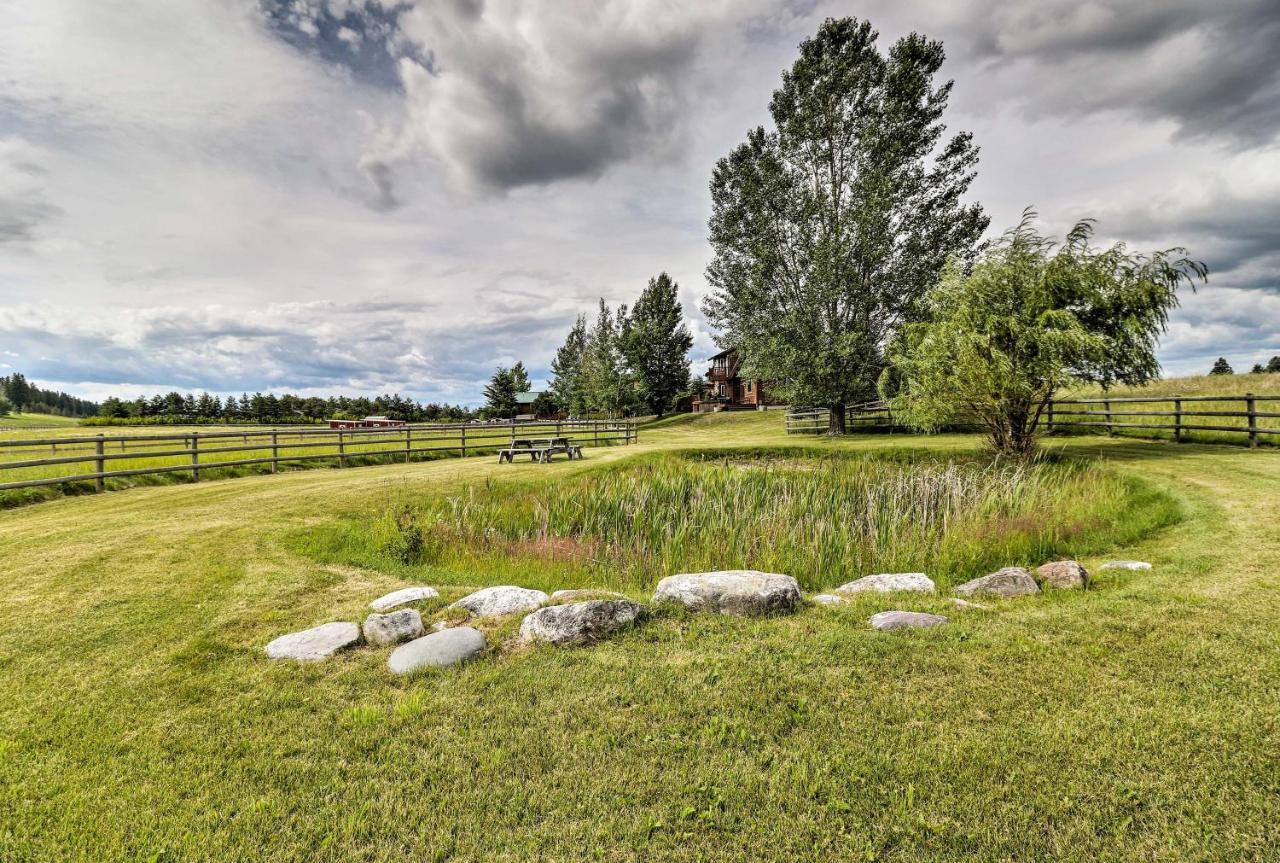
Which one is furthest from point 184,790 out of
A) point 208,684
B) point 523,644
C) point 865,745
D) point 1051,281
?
point 1051,281

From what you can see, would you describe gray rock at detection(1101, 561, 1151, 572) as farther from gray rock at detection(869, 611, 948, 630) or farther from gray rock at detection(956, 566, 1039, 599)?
gray rock at detection(869, 611, 948, 630)

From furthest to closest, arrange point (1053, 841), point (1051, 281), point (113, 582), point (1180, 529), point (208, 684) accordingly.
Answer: point (1051, 281), point (1180, 529), point (113, 582), point (208, 684), point (1053, 841)

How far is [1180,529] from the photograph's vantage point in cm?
764

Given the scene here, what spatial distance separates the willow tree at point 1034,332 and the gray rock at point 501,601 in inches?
510

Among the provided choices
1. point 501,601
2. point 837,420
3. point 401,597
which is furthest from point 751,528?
point 837,420

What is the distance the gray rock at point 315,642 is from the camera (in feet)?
14.9

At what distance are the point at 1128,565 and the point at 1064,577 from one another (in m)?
1.03

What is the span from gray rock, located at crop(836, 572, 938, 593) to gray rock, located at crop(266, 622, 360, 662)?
16.3 feet

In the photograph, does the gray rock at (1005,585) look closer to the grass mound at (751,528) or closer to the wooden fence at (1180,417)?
the grass mound at (751,528)

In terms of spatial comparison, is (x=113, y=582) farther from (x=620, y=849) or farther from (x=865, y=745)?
(x=865, y=745)

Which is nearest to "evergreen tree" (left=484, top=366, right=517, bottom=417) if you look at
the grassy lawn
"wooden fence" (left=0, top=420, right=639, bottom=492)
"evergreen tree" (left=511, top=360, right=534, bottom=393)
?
"evergreen tree" (left=511, top=360, right=534, bottom=393)

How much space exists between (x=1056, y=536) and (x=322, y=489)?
13.6m

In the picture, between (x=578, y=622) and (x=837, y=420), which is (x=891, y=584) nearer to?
(x=578, y=622)

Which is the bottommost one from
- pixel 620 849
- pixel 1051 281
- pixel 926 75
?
pixel 620 849
